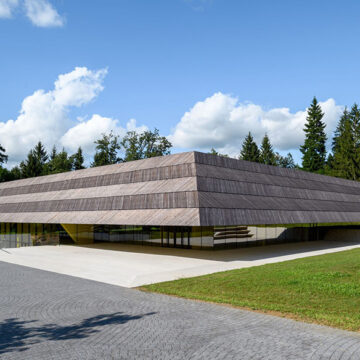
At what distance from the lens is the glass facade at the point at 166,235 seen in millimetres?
30562

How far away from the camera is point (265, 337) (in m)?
9.01

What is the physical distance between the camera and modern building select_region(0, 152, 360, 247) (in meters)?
26.3

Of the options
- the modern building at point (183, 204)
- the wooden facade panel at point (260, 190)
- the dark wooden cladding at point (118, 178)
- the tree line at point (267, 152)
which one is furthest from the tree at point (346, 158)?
the dark wooden cladding at point (118, 178)

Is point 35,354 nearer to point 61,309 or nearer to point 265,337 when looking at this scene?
point 61,309

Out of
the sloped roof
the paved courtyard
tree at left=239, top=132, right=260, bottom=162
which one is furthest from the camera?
tree at left=239, top=132, right=260, bottom=162

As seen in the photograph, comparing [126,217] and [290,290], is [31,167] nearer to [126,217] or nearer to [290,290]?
[126,217]

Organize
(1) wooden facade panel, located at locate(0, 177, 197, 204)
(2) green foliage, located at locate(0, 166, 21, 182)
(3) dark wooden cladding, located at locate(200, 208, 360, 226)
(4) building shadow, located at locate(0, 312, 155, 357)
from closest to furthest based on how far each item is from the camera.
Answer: (4) building shadow, located at locate(0, 312, 155, 357), (3) dark wooden cladding, located at locate(200, 208, 360, 226), (1) wooden facade panel, located at locate(0, 177, 197, 204), (2) green foliage, located at locate(0, 166, 21, 182)

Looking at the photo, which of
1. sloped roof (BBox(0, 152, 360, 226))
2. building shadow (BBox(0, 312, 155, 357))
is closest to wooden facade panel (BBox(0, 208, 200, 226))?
sloped roof (BBox(0, 152, 360, 226))

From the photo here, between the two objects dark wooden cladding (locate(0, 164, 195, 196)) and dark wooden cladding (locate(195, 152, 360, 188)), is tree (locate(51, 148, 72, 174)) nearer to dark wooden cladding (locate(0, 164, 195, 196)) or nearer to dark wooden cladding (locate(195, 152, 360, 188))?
dark wooden cladding (locate(0, 164, 195, 196))

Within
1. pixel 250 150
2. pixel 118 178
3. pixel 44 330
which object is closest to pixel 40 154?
pixel 250 150

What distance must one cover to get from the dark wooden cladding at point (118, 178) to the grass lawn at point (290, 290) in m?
10.5

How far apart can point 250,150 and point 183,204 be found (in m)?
72.0

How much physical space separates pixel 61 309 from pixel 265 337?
632 centimetres

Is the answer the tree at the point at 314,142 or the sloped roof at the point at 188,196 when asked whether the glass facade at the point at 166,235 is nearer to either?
the sloped roof at the point at 188,196
